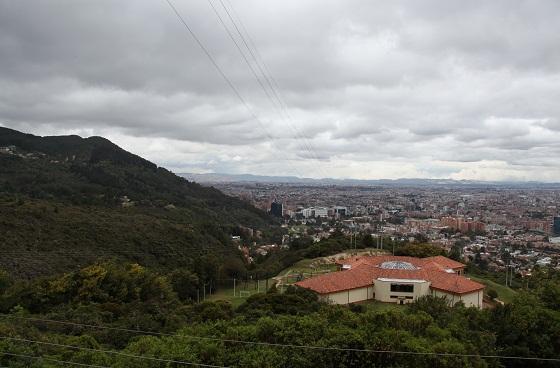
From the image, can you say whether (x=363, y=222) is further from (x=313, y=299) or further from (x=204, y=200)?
(x=313, y=299)

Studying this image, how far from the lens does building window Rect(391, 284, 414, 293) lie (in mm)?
30062

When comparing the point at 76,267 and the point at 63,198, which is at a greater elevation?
the point at 63,198

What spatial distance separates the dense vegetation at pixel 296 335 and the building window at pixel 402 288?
210 inches

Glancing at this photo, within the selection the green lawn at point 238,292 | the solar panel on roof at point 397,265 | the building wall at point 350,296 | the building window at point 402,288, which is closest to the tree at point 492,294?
the solar panel on roof at point 397,265

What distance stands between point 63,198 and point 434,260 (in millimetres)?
52266

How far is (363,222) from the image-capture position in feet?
333

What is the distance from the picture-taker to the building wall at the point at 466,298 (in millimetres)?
28688

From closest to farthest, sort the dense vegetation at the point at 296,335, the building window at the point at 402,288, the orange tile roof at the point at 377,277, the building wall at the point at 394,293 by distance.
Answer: the dense vegetation at the point at 296,335 < the orange tile roof at the point at 377,277 < the building wall at the point at 394,293 < the building window at the point at 402,288

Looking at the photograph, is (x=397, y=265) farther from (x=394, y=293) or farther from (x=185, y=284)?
(x=185, y=284)

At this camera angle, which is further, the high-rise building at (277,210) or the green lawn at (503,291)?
the high-rise building at (277,210)

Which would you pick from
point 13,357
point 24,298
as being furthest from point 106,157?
point 13,357

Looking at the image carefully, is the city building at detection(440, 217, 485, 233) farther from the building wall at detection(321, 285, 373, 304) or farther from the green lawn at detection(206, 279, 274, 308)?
the building wall at detection(321, 285, 373, 304)

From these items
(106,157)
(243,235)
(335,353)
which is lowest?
(243,235)

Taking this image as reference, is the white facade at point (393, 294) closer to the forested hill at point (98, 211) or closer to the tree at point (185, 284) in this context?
the tree at point (185, 284)
